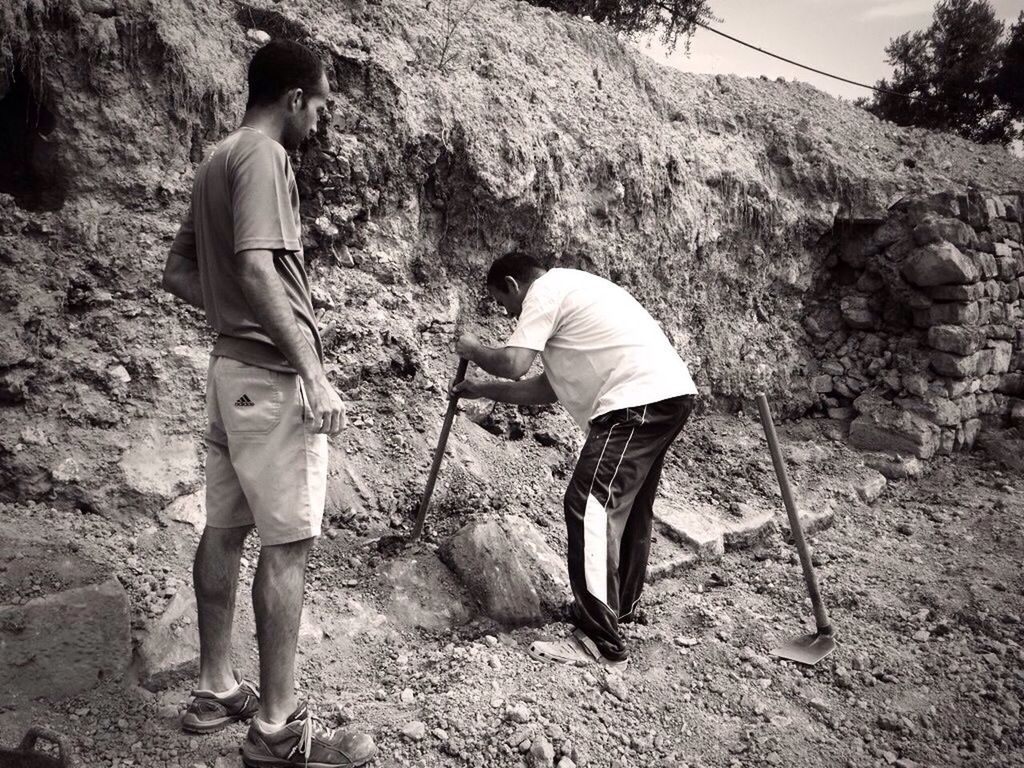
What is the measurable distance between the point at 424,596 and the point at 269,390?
1.54 meters

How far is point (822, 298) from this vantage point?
6.82 metres

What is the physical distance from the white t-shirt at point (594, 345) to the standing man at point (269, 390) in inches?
46.2

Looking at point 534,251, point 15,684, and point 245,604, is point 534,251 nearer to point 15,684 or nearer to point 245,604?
point 245,604

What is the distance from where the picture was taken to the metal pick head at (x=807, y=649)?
10.7 ft

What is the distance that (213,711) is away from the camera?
7.43 ft

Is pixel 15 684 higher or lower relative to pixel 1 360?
lower

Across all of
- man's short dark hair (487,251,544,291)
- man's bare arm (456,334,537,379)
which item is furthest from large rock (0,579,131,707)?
man's short dark hair (487,251,544,291)

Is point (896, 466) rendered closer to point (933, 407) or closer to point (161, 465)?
point (933, 407)

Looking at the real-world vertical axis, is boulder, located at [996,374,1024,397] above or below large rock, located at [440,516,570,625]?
above

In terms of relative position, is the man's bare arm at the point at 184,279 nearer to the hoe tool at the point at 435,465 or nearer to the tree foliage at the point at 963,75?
the hoe tool at the point at 435,465

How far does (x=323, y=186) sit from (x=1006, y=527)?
16.6ft

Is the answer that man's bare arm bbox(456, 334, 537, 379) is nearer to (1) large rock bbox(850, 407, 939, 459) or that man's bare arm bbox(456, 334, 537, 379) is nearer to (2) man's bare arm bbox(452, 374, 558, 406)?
(2) man's bare arm bbox(452, 374, 558, 406)

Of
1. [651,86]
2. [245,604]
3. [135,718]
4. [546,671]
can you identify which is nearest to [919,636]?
[546,671]

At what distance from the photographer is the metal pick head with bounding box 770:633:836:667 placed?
3248 mm
